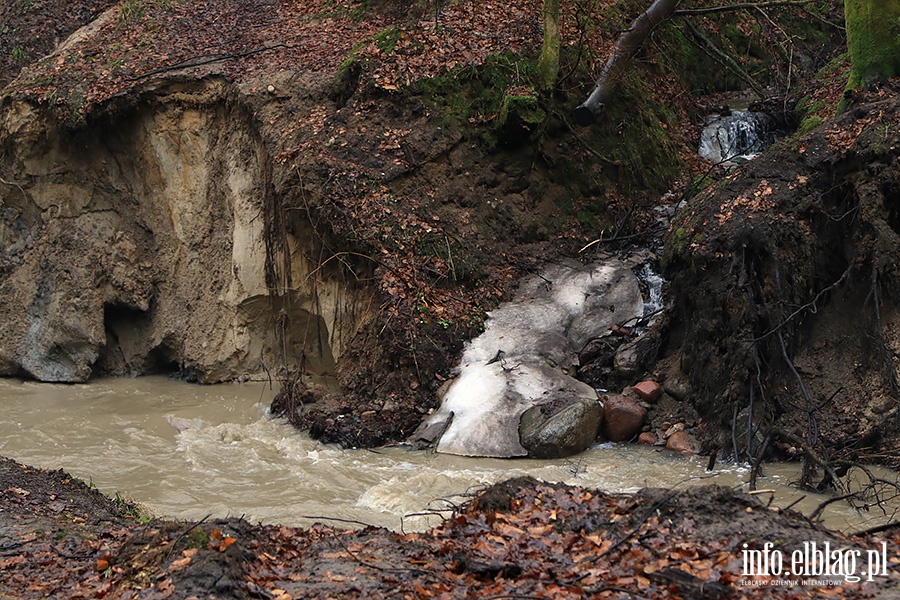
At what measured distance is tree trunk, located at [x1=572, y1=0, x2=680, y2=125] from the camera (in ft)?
43.0

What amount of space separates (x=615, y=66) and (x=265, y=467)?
7832mm

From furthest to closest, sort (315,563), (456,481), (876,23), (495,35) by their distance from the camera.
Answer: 1. (495,35)
2. (876,23)
3. (456,481)
4. (315,563)

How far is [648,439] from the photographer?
31.4ft

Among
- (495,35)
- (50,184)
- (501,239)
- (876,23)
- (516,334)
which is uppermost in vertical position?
(495,35)

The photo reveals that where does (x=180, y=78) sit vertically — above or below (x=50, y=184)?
above

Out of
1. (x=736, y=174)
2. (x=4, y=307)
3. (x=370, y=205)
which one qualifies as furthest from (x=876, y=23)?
(x=4, y=307)

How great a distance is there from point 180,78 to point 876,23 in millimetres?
10090

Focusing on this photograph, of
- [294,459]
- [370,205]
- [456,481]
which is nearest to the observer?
[456,481]

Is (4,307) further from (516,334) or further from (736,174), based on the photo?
(736,174)

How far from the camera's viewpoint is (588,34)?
556 inches

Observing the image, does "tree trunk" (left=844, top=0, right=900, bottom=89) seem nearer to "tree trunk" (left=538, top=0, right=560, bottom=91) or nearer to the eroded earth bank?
the eroded earth bank

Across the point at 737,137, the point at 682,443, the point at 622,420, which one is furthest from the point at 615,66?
the point at 682,443

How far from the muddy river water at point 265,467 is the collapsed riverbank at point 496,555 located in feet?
4.57

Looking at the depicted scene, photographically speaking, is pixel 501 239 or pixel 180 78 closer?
pixel 501 239
